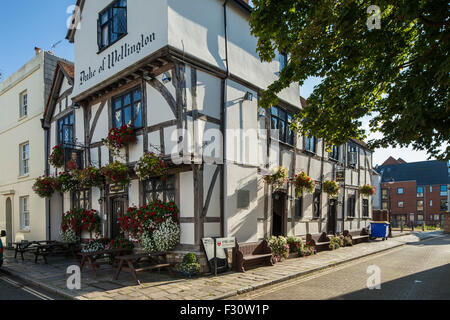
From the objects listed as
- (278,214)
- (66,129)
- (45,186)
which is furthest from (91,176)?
(278,214)

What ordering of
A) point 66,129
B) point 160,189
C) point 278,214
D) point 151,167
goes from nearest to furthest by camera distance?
point 151,167, point 160,189, point 278,214, point 66,129

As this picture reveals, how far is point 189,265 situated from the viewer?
29.2ft

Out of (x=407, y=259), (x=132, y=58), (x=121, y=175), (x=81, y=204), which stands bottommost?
(x=407, y=259)

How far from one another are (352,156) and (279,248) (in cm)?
1057

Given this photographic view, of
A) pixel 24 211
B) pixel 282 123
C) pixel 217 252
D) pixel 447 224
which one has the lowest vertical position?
pixel 447 224

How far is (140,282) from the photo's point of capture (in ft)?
27.5

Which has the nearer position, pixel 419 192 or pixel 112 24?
pixel 112 24

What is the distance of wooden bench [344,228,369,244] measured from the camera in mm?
17750

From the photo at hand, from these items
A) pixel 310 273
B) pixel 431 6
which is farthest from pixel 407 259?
pixel 431 6

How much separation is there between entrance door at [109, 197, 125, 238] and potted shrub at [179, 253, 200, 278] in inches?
162

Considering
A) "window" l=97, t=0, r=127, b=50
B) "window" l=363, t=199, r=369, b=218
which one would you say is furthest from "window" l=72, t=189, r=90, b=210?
"window" l=363, t=199, r=369, b=218

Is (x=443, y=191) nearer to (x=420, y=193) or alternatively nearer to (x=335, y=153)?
(x=420, y=193)

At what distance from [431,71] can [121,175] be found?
8.61m
